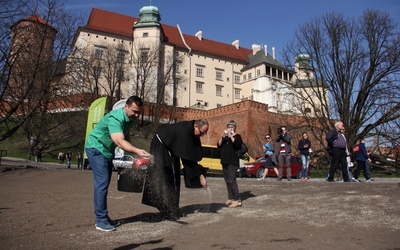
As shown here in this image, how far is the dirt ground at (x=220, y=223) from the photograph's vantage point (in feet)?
15.4

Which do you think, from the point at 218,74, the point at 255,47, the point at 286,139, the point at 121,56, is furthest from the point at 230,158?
the point at 255,47

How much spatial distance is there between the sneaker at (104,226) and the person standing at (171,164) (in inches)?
Answer: 36.7

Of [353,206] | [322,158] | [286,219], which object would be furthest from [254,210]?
[322,158]

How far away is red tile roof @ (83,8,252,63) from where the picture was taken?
63375 mm

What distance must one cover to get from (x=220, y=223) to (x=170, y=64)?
6131cm

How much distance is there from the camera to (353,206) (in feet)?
23.7

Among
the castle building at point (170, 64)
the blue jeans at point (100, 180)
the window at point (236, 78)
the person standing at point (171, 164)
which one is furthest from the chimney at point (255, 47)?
the blue jeans at point (100, 180)

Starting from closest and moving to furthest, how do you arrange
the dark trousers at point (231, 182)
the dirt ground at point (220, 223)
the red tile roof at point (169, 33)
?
the dirt ground at point (220, 223) → the dark trousers at point (231, 182) → the red tile roof at point (169, 33)

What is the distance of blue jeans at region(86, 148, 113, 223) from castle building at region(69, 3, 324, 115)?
147 ft

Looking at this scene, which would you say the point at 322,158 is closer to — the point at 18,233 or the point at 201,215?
the point at 201,215

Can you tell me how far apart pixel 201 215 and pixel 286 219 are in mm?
1577

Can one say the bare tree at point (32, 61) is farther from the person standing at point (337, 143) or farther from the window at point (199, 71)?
the window at point (199, 71)

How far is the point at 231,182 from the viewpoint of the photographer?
7988 millimetres

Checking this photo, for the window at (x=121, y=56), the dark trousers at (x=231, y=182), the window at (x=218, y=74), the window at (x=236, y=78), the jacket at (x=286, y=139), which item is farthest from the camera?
the window at (x=236, y=78)
